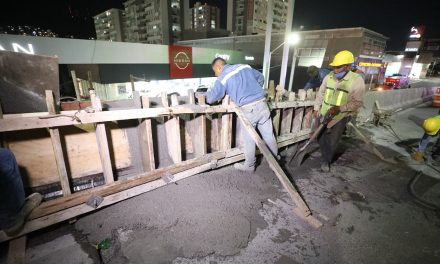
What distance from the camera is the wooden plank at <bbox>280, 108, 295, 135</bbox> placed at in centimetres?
486

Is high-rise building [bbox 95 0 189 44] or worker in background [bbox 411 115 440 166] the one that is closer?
worker in background [bbox 411 115 440 166]

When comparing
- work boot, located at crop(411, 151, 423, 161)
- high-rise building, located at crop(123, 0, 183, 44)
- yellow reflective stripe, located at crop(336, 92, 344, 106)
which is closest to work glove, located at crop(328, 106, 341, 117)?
yellow reflective stripe, located at crop(336, 92, 344, 106)

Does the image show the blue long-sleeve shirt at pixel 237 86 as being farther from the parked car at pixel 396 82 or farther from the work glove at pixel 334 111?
the parked car at pixel 396 82

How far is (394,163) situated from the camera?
4.53 meters

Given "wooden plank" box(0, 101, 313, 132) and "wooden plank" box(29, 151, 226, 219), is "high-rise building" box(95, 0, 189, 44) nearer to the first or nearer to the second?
"wooden plank" box(29, 151, 226, 219)

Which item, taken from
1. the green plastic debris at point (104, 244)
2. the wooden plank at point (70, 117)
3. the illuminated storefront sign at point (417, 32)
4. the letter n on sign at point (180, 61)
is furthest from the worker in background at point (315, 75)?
the illuminated storefront sign at point (417, 32)

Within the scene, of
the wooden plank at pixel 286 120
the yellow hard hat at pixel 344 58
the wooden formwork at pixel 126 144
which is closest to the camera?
the wooden formwork at pixel 126 144

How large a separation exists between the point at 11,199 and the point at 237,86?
2.96 m

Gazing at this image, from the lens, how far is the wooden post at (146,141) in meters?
2.85

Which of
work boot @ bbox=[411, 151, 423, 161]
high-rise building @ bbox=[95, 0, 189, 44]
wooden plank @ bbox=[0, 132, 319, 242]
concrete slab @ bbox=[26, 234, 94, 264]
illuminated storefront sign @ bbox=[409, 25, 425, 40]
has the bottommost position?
concrete slab @ bbox=[26, 234, 94, 264]

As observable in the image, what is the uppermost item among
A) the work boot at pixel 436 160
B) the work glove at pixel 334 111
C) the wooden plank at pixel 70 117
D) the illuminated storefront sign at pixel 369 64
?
the illuminated storefront sign at pixel 369 64

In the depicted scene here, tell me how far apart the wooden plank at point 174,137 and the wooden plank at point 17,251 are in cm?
192

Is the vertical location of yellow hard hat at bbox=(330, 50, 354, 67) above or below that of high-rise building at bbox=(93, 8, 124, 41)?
below

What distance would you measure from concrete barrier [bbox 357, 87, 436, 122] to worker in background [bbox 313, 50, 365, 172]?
12.5 ft
